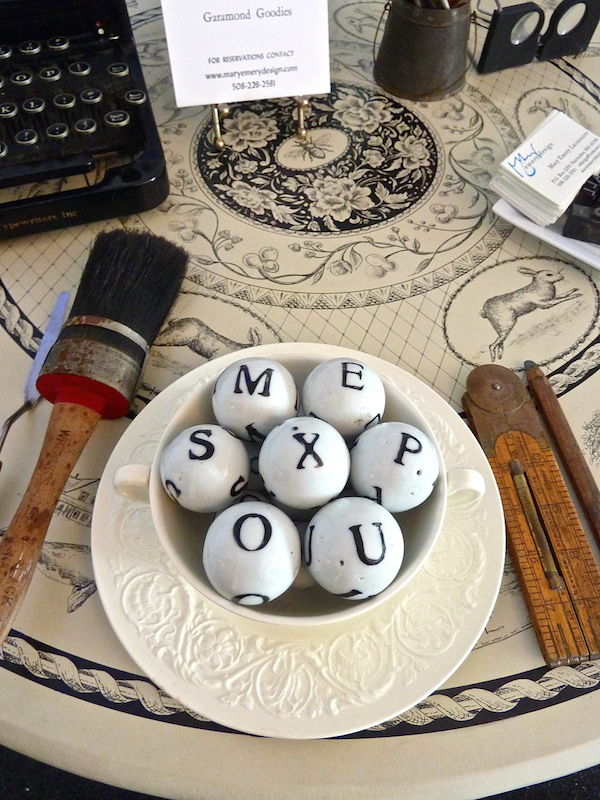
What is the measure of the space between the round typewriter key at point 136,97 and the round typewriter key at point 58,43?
0.42 feet

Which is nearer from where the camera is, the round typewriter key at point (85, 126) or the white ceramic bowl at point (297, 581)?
the white ceramic bowl at point (297, 581)

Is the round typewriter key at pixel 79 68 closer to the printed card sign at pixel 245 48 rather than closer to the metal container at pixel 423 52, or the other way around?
the printed card sign at pixel 245 48

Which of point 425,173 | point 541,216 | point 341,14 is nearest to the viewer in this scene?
point 541,216

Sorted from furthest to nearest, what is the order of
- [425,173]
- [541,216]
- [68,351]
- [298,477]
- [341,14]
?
1. [341,14]
2. [425,173]
3. [541,216]
4. [68,351]
5. [298,477]

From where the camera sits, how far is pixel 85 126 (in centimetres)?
73

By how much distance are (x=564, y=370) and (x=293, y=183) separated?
0.43 meters

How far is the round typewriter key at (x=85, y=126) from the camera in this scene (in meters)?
0.73

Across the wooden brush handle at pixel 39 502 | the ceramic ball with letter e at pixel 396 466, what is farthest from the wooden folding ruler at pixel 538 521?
the wooden brush handle at pixel 39 502

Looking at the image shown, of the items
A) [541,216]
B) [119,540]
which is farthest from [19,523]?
[541,216]

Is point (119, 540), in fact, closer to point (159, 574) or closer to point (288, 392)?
point (159, 574)

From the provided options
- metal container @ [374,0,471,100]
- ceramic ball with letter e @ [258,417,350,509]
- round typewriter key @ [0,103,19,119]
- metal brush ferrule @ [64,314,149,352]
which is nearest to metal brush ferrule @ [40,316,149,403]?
metal brush ferrule @ [64,314,149,352]

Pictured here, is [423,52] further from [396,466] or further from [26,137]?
[396,466]

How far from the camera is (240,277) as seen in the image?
0.74 metres

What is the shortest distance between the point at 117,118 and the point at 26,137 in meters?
0.11
